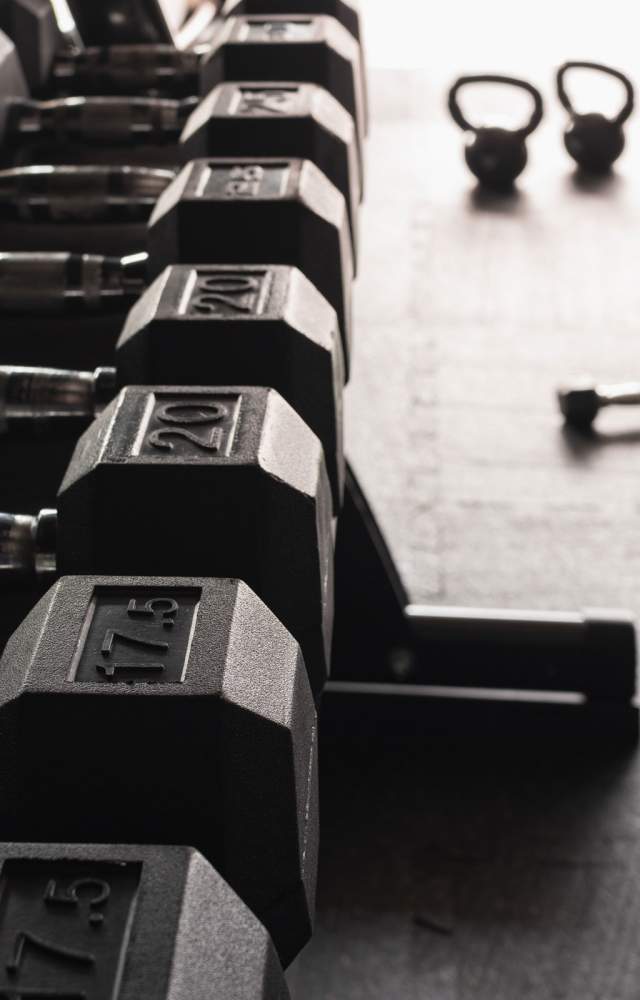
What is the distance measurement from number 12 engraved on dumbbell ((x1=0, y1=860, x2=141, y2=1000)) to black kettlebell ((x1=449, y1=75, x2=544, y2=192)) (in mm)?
1744

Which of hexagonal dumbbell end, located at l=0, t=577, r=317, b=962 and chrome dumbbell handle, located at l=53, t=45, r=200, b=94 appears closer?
hexagonal dumbbell end, located at l=0, t=577, r=317, b=962

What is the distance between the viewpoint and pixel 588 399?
144 centimetres

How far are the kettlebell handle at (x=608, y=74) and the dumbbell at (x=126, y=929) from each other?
1.82 metres

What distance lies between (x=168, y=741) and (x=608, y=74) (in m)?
1.82

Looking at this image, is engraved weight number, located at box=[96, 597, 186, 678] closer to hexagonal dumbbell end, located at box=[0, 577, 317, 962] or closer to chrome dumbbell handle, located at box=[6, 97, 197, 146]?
hexagonal dumbbell end, located at box=[0, 577, 317, 962]

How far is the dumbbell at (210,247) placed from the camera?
646mm

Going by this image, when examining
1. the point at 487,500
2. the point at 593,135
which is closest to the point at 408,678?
the point at 487,500

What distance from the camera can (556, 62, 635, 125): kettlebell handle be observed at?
1975 mm

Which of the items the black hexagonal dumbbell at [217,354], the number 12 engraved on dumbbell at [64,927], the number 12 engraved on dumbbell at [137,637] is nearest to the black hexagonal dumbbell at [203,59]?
the black hexagonal dumbbell at [217,354]

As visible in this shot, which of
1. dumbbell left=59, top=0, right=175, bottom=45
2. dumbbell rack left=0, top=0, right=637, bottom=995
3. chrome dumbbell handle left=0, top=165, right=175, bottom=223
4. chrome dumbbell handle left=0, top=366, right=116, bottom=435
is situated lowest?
dumbbell rack left=0, top=0, right=637, bottom=995

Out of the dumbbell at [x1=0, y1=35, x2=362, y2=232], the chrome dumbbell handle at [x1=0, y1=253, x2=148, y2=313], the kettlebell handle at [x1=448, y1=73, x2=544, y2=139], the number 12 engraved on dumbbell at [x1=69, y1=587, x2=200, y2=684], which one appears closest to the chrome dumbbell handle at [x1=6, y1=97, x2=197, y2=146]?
the dumbbell at [x1=0, y1=35, x2=362, y2=232]

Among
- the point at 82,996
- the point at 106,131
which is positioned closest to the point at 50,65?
the point at 106,131

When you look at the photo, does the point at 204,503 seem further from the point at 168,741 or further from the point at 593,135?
the point at 593,135

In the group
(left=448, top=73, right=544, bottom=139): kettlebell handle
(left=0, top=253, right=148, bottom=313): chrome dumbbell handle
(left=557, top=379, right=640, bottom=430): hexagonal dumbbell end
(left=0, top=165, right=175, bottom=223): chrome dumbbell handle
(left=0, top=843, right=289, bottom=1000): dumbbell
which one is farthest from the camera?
(left=448, top=73, right=544, bottom=139): kettlebell handle
